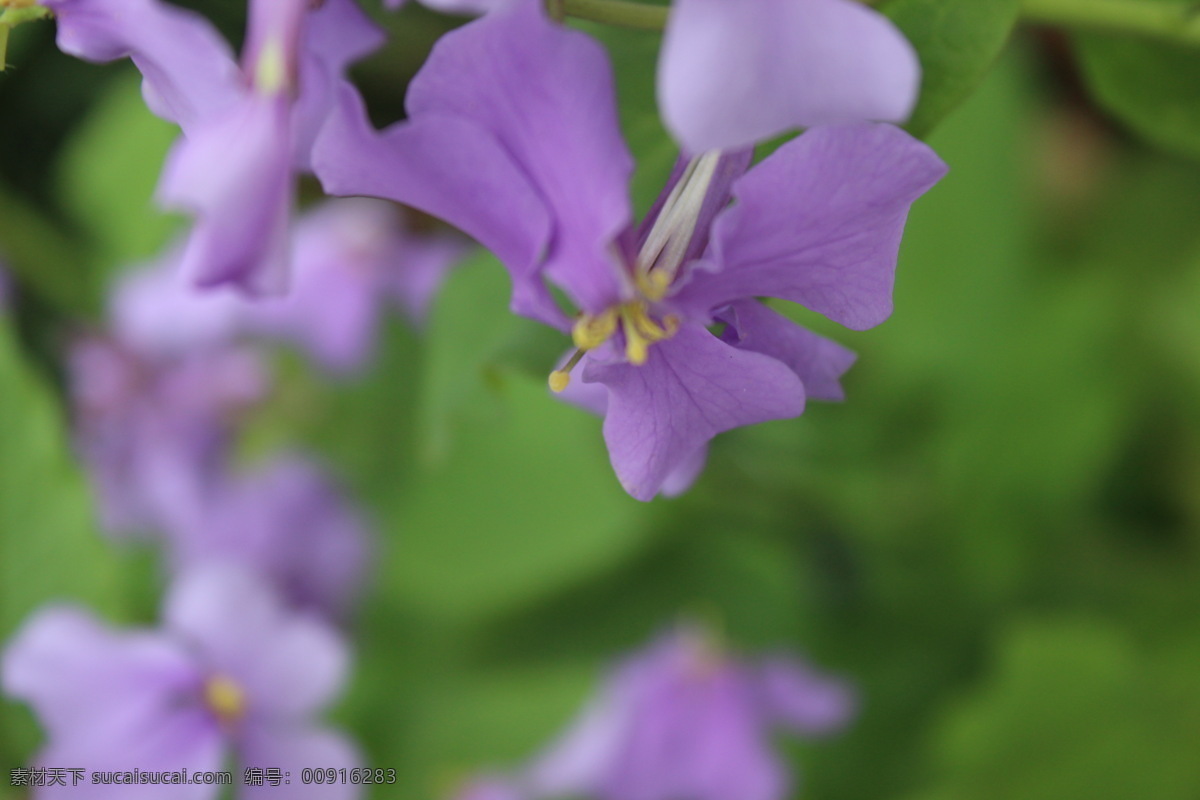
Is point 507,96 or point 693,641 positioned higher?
point 507,96

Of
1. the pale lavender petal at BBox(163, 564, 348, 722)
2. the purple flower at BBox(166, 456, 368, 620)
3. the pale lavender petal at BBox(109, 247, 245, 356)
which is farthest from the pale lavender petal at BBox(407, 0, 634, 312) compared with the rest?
the purple flower at BBox(166, 456, 368, 620)

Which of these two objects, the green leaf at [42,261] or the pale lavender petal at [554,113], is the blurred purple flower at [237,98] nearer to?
the pale lavender petal at [554,113]

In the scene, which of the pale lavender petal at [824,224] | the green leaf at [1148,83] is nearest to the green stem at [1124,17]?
the green leaf at [1148,83]

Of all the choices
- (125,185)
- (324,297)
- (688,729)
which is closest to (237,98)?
(688,729)

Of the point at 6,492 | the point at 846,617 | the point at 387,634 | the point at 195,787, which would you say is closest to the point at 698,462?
the point at 195,787

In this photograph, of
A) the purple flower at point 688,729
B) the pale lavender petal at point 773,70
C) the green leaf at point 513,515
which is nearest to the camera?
the pale lavender petal at point 773,70

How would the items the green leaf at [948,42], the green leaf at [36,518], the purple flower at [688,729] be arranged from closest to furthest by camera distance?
the green leaf at [948,42], the green leaf at [36,518], the purple flower at [688,729]

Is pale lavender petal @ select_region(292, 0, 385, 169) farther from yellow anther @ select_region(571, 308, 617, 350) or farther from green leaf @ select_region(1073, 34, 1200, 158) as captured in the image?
green leaf @ select_region(1073, 34, 1200, 158)

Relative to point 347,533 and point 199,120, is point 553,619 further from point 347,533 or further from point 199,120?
point 199,120
